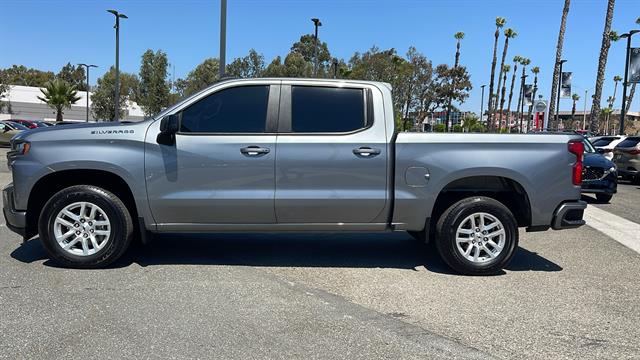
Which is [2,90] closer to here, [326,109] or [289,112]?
[289,112]

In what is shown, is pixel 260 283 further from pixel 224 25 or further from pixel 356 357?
pixel 224 25

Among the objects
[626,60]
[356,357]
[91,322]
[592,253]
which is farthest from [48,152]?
[626,60]

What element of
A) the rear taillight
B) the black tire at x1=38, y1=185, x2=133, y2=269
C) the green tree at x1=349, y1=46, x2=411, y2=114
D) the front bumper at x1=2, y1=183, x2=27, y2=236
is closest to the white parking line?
the rear taillight

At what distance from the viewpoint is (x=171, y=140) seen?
217 inches

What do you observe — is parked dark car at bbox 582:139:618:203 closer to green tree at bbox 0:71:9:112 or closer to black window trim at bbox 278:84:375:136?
black window trim at bbox 278:84:375:136

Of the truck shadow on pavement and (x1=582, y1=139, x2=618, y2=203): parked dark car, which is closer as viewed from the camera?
the truck shadow on pavement

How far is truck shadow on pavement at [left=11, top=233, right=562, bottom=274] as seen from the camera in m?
6.19

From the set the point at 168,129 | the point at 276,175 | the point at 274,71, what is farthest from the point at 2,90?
the point at 276,175

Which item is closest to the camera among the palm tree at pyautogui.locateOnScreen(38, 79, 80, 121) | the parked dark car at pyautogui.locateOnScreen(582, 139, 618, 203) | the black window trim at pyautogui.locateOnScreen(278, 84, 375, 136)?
the black window trim at pyautogui.locateOnScreen(278, 84, 375, 136)

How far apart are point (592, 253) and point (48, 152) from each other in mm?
6673

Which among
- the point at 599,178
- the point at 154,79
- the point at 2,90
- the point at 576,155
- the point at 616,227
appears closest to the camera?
the point at 576,155

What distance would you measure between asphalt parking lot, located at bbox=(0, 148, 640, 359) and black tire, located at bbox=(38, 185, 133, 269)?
0.51 feet

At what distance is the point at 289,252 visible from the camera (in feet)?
22.0

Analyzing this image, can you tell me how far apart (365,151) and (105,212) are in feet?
9.03
